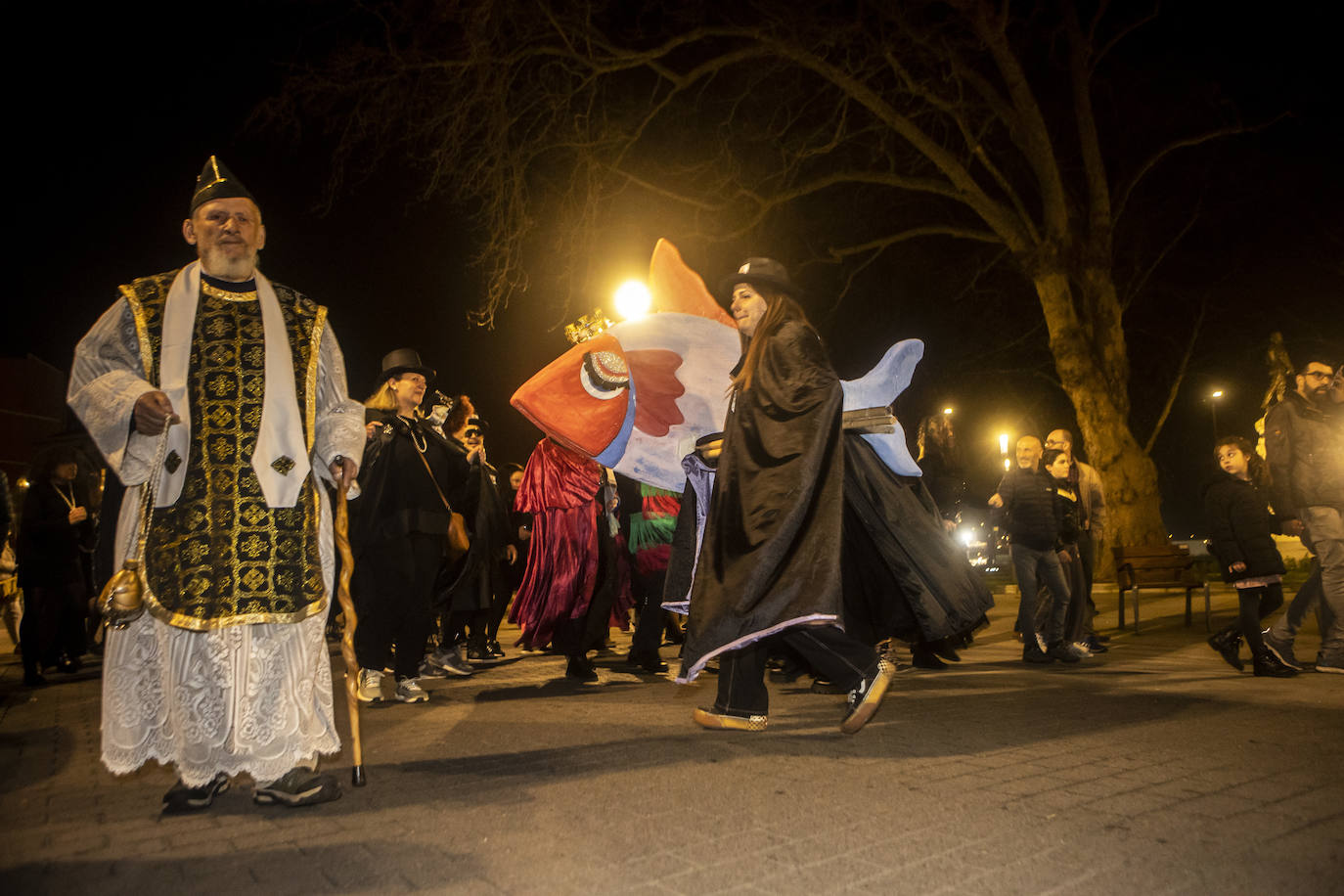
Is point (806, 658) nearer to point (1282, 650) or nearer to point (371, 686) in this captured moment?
point (371, 686)

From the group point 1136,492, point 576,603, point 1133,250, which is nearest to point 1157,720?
point 576,603

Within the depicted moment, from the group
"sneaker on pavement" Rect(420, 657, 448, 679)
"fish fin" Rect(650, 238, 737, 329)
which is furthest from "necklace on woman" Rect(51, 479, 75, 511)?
"fish fin" Rect(650, 238, 737, 329)

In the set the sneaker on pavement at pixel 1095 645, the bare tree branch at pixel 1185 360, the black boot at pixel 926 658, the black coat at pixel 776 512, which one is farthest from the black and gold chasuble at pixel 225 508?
the bare tree branch at pixel 1185 360

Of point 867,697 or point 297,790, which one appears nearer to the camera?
point 297,790

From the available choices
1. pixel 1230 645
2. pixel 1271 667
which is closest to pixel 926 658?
pixel 1230 645

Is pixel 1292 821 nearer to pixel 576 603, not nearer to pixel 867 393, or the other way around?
pixel 867 393

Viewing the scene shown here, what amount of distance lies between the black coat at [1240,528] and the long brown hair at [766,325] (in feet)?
13.9

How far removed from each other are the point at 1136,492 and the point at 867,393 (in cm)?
1265

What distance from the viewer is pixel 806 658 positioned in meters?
5.03

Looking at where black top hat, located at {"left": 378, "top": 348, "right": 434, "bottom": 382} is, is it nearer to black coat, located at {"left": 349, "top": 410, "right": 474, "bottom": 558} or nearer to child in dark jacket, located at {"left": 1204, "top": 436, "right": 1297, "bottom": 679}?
black coat, located at {"left": 349, "top": 410, "right": 474, "bottom": 558}

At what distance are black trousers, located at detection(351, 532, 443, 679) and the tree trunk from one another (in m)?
12.4

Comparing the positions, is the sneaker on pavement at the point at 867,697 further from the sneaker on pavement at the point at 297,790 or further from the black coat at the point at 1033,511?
the black coat at the point at 1033,511

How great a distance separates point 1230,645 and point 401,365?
6.10 metres

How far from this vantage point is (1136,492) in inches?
650
